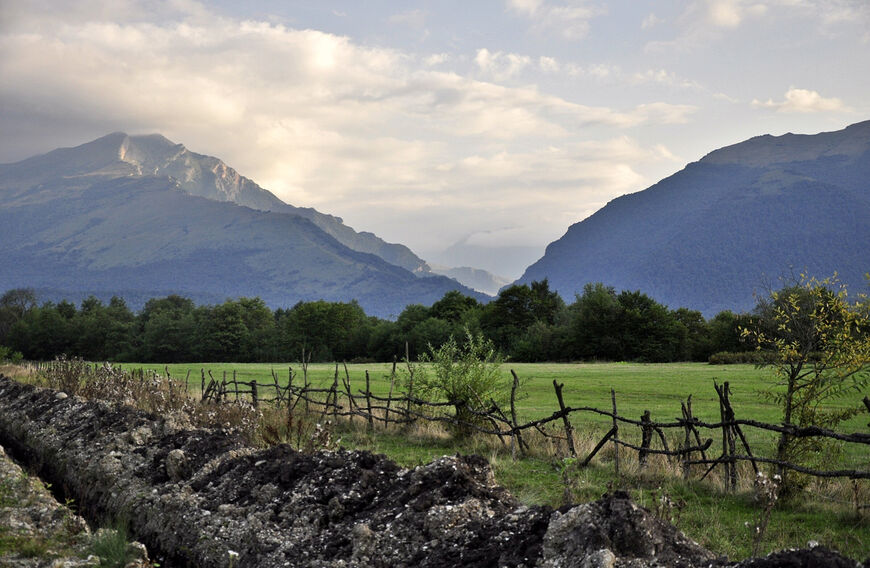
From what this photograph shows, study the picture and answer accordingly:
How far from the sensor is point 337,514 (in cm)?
681

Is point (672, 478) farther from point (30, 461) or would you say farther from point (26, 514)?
point (30, 461)

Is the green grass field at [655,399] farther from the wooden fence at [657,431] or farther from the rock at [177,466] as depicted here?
the rock at [177,466]

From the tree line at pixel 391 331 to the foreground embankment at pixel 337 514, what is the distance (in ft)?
219

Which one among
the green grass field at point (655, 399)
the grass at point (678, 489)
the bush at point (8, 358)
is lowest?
the green grass field at point (655, 399)

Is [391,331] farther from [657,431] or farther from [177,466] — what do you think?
[177,466]

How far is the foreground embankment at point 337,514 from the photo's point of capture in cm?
488

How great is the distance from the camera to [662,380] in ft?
141

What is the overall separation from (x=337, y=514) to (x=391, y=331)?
292 feet

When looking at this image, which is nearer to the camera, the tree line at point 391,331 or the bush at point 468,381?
the bush at point 468,381

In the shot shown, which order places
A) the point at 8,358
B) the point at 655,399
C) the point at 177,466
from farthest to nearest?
the point at 8,358
the point at 655,399
the point at 177,466

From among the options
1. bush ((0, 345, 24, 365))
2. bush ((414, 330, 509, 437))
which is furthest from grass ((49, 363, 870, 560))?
bush ((0, 345, 24, 365))

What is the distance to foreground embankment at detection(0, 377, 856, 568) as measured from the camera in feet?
16.0

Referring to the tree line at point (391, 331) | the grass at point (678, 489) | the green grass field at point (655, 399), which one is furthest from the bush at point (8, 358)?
the tree line at point (391, 331)

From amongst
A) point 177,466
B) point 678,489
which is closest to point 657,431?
point 678,489
